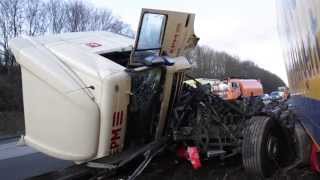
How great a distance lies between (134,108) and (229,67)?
93435 millimetres

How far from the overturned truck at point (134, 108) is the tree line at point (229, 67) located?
76.4m

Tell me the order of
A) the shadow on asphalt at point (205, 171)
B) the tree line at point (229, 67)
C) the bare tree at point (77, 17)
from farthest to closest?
the tree line at point (229, 67)
the bare tree at point (77, 17)
the shadow on asphalt at point (205, 171)

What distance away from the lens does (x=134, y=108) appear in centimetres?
717

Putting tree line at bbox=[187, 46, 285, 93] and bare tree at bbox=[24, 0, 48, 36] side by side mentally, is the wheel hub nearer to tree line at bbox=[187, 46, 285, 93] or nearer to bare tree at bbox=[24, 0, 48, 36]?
bare tree at bbox=[24, 0, 48, 36]

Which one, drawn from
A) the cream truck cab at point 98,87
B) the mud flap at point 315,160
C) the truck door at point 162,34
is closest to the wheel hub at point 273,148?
the mud flap at point 315,160

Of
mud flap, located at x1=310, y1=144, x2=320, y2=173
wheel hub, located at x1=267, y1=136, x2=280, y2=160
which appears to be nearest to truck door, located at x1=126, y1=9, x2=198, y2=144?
wheel hub, located at x1=267, y1=136, x2=280, y2=160

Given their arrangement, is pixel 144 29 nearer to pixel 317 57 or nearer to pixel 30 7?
pixel 317 57

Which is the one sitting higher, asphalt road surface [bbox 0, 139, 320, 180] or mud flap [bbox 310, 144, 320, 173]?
mud flap [bbox 310, 144, 320, 173]

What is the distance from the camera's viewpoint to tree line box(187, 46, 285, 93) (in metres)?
91.1

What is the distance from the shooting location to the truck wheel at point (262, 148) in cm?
721

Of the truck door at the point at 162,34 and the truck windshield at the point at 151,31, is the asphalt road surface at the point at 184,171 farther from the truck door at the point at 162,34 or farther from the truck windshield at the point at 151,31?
the truck windshield at the point at 151,31

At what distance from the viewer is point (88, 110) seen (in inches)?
252

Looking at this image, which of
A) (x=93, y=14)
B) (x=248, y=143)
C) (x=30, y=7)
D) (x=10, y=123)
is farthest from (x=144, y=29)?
(x=93, y=14)

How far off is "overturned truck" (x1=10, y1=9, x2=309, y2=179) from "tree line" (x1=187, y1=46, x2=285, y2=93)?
251ft
